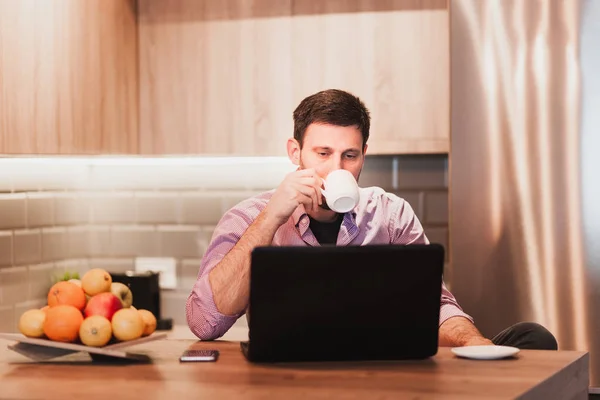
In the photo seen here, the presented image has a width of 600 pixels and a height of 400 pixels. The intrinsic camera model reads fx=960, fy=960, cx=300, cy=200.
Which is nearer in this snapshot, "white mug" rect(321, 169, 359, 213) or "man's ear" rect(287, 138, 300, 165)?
"white mug" rect(321, 169, 359, 213)

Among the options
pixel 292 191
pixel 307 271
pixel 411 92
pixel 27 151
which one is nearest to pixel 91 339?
pixel 307 271

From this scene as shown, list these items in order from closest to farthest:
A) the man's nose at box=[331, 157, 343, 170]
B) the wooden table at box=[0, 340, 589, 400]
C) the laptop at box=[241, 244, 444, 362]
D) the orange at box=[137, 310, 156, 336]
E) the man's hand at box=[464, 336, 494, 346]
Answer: the wooden table at box=[0, 340, 589, 400], the laptop at box=[241, 244, 444, 362], the orange at box=[137, 310, 156, 336], the man's hand at box=[464, 336, 494, 346], the man's nose at box=[331, 157, 343, 170]

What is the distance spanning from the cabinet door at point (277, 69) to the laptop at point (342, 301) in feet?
4.86

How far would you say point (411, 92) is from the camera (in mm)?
3322

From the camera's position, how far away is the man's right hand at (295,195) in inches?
95.2

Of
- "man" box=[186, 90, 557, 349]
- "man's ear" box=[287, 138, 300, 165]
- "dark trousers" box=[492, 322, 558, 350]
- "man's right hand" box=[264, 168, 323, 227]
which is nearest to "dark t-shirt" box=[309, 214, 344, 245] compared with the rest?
"man" box=[186, 90, 557, 349]

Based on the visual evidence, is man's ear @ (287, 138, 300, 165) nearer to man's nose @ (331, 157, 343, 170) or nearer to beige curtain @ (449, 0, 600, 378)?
man's nose @ (331, 157, 343, 170)

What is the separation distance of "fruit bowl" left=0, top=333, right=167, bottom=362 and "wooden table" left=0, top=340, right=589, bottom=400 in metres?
0.02

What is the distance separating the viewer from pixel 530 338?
240cm

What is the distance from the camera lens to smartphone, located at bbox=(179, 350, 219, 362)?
1966 millimetres

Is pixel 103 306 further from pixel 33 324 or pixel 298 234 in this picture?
pixel 298 234

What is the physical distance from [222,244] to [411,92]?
102 cm

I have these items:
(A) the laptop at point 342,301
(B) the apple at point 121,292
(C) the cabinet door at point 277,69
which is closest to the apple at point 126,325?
(B) the apple at point 121,292

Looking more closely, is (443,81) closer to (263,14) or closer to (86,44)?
(263,14)
